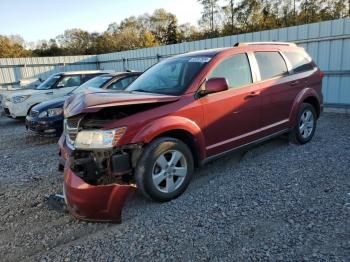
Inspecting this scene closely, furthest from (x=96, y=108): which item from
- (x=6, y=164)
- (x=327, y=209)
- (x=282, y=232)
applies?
(x=6, y=164)

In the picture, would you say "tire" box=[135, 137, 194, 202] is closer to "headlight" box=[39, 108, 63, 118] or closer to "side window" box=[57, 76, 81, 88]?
"headlight" box=[39, 108, 63, 118]

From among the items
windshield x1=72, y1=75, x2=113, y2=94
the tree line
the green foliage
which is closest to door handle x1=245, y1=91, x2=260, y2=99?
windshield x1=72, y1=75, x2=113, y2=94

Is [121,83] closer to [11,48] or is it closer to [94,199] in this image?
[94,199]

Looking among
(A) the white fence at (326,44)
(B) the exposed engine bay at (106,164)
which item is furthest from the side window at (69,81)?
(B) the exposed engine bay at (106,164)

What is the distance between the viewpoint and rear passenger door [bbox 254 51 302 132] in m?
4.80

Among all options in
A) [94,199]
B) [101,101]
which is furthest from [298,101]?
[94,199]

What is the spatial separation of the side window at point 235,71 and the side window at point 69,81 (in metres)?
6.78

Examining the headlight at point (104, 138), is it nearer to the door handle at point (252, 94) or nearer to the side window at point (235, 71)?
the side window at point (235, 71)

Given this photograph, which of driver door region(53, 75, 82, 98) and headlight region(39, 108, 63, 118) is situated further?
driver door region(53, 75, 82, 98)

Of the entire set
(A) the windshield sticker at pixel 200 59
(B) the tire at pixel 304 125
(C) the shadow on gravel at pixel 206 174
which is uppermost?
(A) the windshield sticker at pixel 200 59

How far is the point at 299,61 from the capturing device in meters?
5.57

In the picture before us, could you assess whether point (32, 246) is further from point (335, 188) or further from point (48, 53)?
point (48, 53)

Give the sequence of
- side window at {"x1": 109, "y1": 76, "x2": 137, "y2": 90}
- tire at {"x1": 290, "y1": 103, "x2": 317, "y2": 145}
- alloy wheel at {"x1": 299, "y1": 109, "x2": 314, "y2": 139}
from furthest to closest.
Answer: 1. side window at {"x1": 109, "y1": 76, "x2": 137, "y2": 90}
2. alloy wheel at {"x1": 299, "y1": 109, "x2": 314, "y2": 139}
3. tire at {"x1": 290, "y1": 103, "x2": 317, "y2": 145}

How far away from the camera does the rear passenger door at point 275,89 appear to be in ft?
15.8
